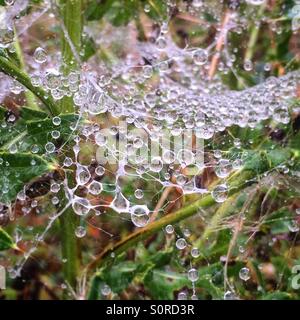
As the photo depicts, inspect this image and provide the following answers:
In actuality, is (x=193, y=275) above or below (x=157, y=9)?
below

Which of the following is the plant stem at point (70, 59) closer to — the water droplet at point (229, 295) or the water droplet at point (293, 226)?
the water droplet at point (229, 295)

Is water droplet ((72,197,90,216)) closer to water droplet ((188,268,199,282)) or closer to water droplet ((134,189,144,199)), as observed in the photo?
water droplet ((134,189,144,199))

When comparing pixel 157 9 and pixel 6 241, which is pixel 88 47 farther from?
pixel 6 241

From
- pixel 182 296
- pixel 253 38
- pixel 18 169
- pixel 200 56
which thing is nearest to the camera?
pixel 18 169

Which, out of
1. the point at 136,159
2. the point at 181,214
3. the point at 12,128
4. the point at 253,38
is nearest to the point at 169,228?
the point at 181,214
